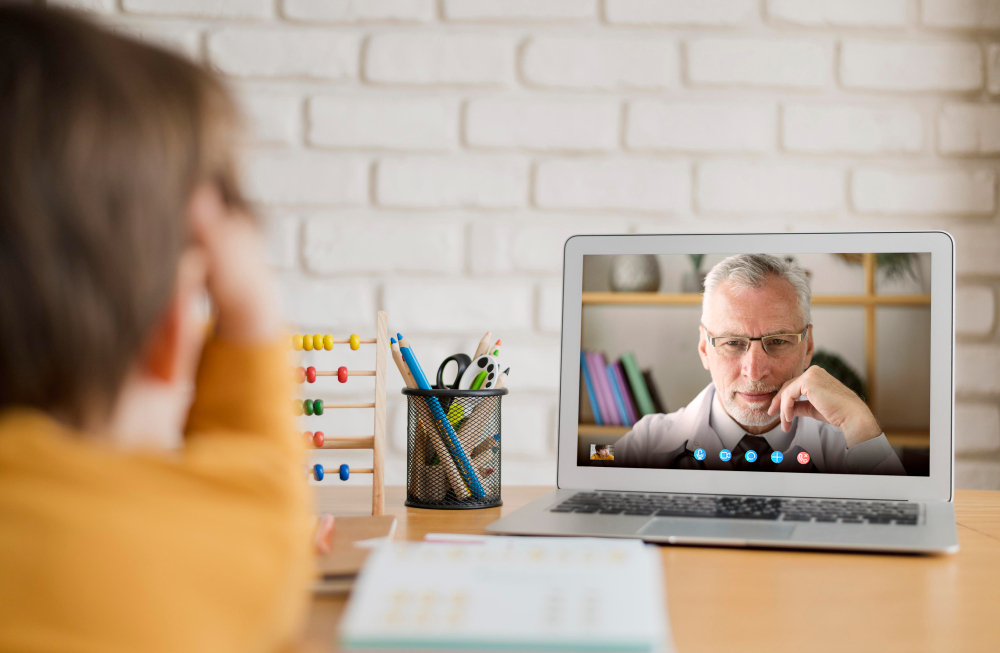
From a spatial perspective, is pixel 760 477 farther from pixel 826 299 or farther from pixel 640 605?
pixel 640 605

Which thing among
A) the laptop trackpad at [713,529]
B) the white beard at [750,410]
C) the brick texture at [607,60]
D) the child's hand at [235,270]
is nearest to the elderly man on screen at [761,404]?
the white beard at [750,410]

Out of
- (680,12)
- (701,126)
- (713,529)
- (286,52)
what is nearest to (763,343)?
(713,529)

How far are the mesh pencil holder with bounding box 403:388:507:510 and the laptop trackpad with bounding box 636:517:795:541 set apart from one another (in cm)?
22

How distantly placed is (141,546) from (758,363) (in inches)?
27.2

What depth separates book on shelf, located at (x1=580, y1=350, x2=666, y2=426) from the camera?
0.90 m

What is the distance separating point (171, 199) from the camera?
388 mm

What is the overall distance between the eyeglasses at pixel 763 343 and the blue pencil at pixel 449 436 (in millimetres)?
310

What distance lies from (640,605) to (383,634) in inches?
5.0

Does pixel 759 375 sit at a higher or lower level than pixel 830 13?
lower

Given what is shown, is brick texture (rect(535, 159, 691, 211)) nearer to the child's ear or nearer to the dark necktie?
the dark necktie

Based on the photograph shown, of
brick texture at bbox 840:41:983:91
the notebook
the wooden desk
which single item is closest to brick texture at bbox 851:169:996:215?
brick texture at bbox 840:41:983:91

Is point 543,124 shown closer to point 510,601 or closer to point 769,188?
point 769,188

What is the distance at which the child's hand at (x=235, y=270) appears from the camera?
42 cm

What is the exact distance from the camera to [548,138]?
121 cm
